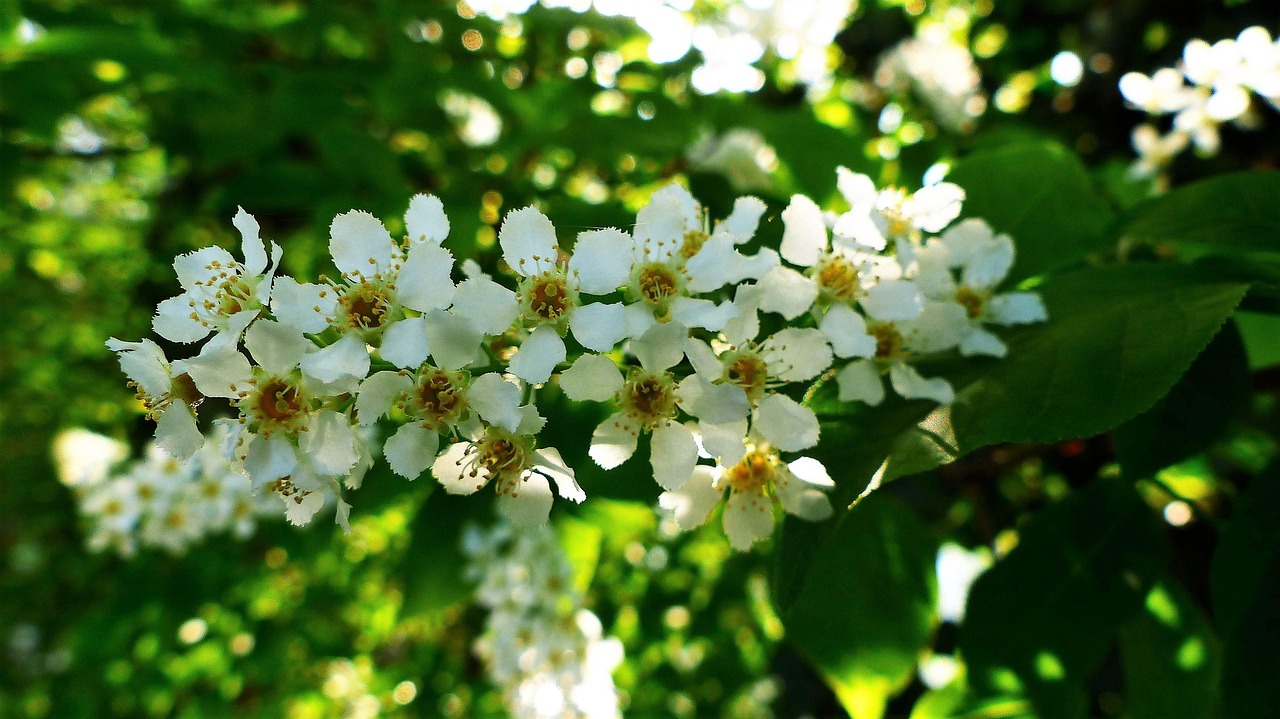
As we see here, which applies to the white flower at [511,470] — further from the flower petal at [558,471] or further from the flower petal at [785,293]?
the flower petal at [785,293]

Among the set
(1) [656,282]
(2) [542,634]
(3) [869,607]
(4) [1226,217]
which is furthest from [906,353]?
(2) [542,634]

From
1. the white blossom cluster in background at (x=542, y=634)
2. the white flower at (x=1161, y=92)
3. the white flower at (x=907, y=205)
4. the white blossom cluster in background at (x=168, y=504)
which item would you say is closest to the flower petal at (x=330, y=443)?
the white flower at (x=907, y=205)

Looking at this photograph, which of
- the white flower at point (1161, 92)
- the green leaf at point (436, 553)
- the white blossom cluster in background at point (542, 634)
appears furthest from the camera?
the white flower at point (1161, 92)

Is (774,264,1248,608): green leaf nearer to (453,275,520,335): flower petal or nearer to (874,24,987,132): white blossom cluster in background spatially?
(453,275,520,335): flower petal

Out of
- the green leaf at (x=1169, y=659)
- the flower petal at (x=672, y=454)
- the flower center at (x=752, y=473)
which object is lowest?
the green leaf at (x=1169, y=659)

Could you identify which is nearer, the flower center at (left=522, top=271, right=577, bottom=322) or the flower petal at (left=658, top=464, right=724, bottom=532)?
the flower center at (left=522, top=271, right=577, bottom=322)

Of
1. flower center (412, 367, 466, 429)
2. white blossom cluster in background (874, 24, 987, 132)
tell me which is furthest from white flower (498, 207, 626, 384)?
white blossom cluster in background (874, 24, 987, 132)

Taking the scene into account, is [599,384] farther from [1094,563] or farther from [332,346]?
[1094,563]
